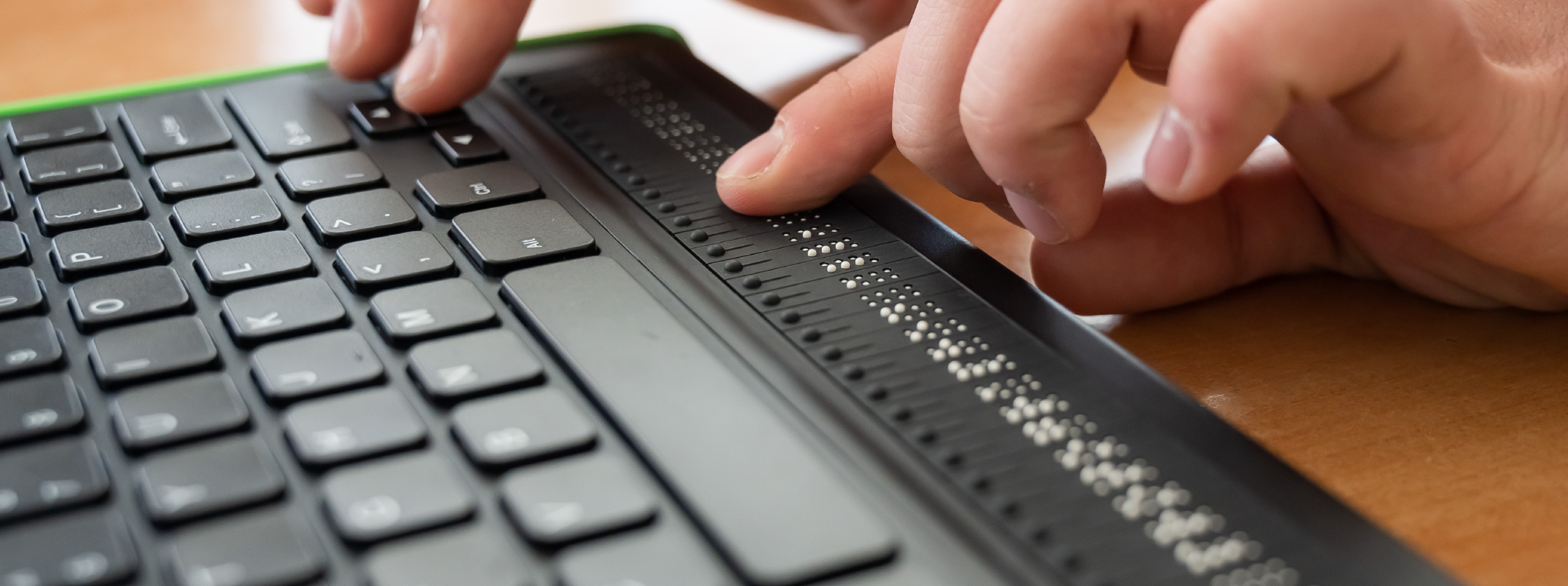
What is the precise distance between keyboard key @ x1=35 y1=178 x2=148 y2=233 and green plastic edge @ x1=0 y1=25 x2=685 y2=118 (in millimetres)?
93

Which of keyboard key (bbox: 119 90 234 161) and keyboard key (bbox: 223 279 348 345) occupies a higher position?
keyboard key (bbox: 119 90 234 161)

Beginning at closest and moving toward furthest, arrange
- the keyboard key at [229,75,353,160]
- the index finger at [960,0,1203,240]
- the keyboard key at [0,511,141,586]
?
the keyboard key at [0,511,141,586] → the index finger at [960,0,1203,240] → the keyboard key at [229,75,353,160]

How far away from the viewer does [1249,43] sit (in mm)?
292

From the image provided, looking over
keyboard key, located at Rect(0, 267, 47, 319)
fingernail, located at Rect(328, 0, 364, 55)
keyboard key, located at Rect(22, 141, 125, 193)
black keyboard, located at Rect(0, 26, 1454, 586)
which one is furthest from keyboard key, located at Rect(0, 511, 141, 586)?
fingernail, located at Rect(328, 0, 364, 55)

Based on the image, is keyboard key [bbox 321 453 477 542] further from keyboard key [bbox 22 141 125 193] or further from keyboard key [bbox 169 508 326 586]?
keyboard key [bbox 22 141 125 193]

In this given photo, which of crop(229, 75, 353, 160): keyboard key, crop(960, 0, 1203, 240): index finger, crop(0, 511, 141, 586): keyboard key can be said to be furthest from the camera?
crop(229, 75, 353, 160): keyboard key

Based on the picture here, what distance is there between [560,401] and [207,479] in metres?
0.08

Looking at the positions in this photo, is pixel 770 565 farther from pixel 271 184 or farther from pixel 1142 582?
pixel 271 184

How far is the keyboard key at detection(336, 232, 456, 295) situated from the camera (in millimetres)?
344

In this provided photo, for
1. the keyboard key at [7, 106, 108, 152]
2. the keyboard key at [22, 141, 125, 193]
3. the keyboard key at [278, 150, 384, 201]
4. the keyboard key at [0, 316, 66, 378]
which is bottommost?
the keyboard key at [0, 316, 66, 378]

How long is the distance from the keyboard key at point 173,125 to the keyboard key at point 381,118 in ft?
0.16

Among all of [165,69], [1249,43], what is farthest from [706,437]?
[165,69]

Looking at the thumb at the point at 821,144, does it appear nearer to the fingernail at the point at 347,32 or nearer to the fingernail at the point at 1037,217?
the fingernail at the point at 1037,217

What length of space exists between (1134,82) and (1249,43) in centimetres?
36
